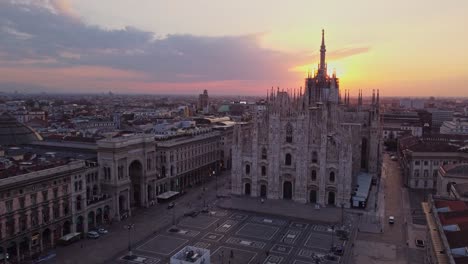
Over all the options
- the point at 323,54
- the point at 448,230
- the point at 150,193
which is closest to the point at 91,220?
the point at 150,193

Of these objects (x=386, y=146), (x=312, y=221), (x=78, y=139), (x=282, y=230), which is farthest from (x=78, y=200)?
(x=386, y=146)

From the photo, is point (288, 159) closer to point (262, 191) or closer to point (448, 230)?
point (262, 191)

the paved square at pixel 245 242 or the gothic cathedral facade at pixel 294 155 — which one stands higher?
the gothic cathedral facade at pixel 294 155

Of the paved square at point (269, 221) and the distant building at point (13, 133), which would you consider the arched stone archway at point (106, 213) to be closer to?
the paved square at point (269, 221)

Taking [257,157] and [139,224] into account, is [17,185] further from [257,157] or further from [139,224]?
[257,157]

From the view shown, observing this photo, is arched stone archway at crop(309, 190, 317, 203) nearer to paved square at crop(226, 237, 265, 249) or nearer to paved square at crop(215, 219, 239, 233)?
paved square at crop(215, 219, 239, 233)

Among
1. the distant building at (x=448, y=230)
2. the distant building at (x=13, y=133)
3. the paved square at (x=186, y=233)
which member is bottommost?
the paved square at (x=186, y=233)

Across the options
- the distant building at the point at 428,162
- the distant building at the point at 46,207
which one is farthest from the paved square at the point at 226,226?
the distant building at the point at 428,162

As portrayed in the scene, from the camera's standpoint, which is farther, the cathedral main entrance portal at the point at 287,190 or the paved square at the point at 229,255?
the cathedral main entrance portal at the point at 287,190
